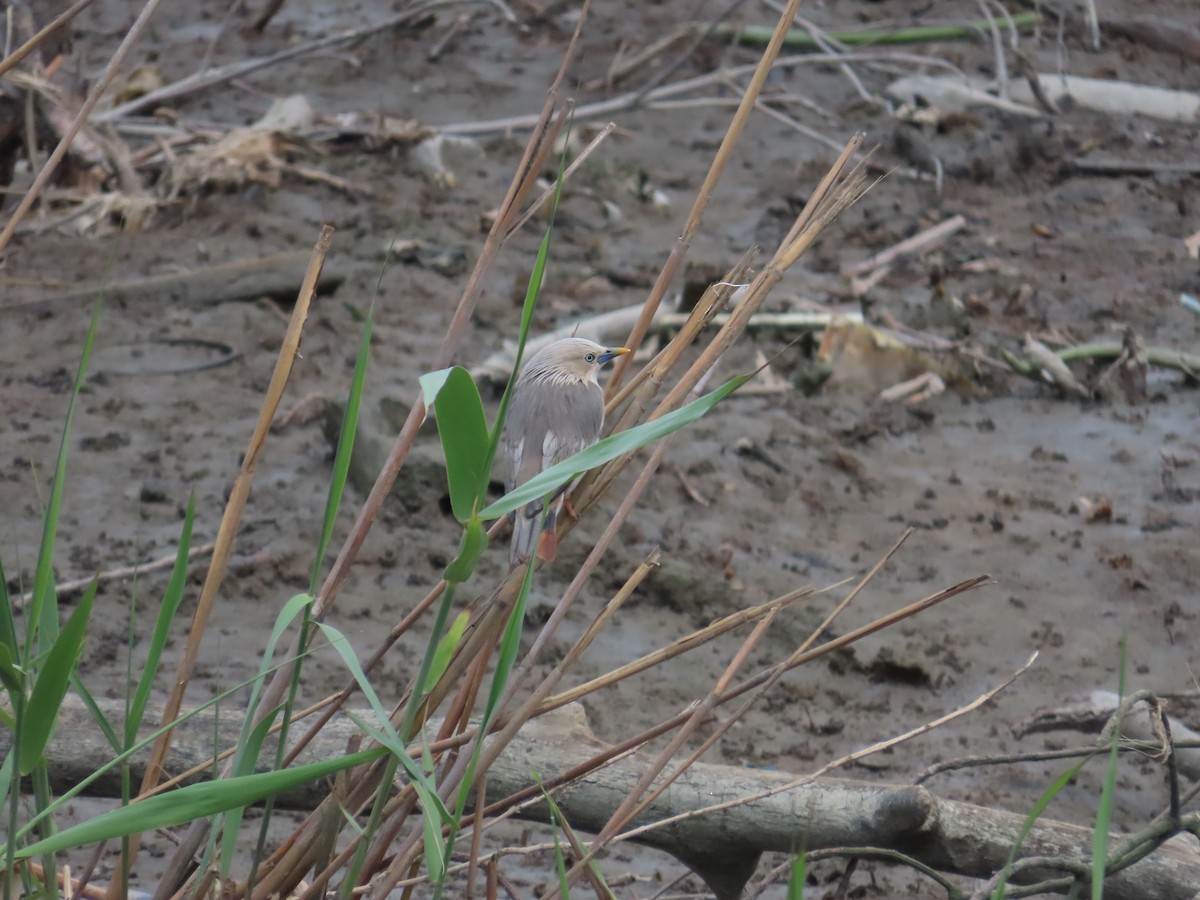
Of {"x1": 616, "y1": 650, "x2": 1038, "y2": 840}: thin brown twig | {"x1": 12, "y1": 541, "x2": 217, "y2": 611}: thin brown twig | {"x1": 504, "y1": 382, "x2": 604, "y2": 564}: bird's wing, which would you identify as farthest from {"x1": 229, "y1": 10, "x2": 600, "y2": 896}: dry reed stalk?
{"x1": 12, "y1": 541, "x2": 217, "y2": 611}: thin brown twig

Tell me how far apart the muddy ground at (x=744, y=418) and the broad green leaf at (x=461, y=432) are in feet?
2.30

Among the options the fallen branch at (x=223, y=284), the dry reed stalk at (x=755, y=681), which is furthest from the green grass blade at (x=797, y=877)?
the fallen branch at (x=223, y=284)

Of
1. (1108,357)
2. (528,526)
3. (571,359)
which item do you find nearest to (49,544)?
(528,526)

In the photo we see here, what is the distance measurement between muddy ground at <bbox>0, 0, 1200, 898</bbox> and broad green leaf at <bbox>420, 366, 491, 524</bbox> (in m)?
0.70

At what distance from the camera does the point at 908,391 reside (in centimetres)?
612

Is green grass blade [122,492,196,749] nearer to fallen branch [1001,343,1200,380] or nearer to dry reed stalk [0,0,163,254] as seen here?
dry reed stalk [0,0,163,254]

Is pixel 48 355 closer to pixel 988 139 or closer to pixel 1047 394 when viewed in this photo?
pixel 1047 394

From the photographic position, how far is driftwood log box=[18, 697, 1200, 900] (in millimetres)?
2354

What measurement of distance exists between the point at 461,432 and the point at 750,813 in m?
1.22

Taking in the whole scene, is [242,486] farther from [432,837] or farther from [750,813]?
[750,813]

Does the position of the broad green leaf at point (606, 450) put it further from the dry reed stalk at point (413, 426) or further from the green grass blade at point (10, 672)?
the green grass blade at point (10, 672)

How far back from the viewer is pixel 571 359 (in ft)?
9.72

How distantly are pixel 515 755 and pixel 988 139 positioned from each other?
7.15 meters

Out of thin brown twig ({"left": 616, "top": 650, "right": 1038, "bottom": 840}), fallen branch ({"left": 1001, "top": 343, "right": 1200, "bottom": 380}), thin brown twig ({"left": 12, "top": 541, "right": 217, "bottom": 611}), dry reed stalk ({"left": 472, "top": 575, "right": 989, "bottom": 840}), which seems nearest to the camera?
dry reed stalk ({"left": 472, "top": 575, "right": 989, "bottom": 840})
